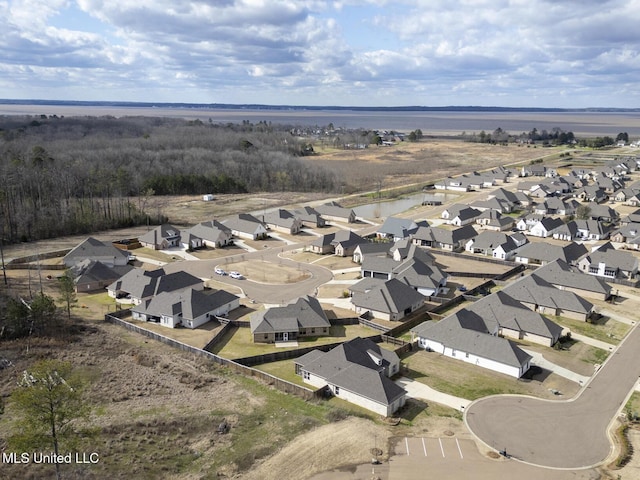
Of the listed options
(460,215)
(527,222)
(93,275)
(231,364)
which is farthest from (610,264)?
(93,275)

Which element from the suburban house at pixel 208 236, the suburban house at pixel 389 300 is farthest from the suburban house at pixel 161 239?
the suburban house at pixel 389 300

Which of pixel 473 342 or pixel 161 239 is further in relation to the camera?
pixel 161 239

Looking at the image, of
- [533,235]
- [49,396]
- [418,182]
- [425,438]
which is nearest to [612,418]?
[425,438]

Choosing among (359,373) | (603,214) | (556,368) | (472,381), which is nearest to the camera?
(359,373)

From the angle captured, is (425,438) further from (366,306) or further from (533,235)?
(533,235)

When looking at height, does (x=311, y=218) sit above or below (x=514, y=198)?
below

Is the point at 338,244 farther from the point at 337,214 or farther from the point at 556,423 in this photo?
the point at 556,423

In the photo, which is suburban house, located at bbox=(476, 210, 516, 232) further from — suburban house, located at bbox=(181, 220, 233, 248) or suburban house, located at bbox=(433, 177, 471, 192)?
suburban house, located at bbox=(181, 220, 233, 248)
